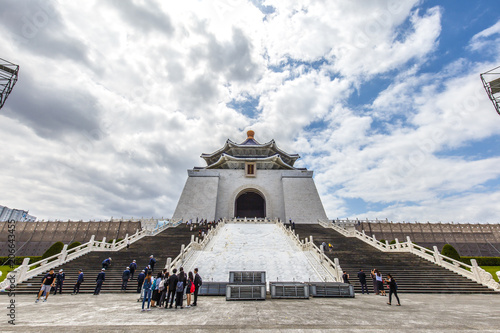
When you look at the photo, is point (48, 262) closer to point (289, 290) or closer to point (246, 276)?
point (246, 276)

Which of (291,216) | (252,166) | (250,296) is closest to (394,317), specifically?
(250,296)

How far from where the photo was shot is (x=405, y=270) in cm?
1160

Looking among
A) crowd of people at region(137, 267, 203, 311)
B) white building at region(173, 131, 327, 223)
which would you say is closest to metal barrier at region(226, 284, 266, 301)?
crowd of people at region(137, 267, 203, 311)

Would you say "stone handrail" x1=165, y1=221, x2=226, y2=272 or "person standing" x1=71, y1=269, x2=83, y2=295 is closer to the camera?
"person standing" x1=71, y1=269, x2=83, y2=295

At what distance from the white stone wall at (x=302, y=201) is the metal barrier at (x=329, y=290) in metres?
22.0

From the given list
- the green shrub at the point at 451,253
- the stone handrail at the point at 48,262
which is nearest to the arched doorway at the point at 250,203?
the stone handrail at the point at 48,262

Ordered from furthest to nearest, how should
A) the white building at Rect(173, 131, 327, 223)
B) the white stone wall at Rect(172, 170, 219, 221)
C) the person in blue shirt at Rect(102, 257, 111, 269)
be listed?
the white building at Rect(173, 131, 327, 223)
the white stone wall at Rect(172, 170, 219, 221)
the person in blue shirt at Rect(102, 257, 111, 269)

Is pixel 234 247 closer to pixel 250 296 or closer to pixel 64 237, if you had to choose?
pixel 250 296

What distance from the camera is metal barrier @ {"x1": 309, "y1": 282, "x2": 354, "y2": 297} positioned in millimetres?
8242

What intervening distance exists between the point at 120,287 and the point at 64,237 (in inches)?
769

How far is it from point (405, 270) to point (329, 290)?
5.92 metres

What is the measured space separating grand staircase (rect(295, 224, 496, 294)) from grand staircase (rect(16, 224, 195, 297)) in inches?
380

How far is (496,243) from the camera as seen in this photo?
2320 cm

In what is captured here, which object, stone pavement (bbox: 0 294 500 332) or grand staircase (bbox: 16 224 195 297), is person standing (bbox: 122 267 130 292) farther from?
stone pavement (bbox: 0 294 500 332)
